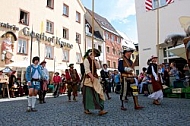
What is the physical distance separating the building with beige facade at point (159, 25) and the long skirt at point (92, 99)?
432 inches

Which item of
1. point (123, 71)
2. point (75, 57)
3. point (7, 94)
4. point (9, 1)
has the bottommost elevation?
point (7, 94)

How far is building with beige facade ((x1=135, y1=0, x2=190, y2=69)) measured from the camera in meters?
14.9

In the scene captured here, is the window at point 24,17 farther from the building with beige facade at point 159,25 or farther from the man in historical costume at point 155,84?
the man in historical costume at point 155,84

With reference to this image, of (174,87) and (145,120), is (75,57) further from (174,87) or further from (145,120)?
(145,120)

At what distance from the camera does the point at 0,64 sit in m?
16.6

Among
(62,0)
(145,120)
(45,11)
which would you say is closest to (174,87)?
(145,120)

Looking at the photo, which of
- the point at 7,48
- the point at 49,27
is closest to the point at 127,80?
the point at 7,48

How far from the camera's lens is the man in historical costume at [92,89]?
5578mm

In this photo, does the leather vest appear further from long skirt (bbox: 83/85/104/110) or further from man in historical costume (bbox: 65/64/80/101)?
man in historical costume (bbox: 65/64/80/101)

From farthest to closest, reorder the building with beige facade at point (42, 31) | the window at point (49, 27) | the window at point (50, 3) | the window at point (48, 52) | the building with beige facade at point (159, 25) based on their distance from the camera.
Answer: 1. the window at point (50, 3)
2. the window at point (49, 27)
3. the window at point (48, 52)
4. the building with beige facade at point (42, 31)
5. the building with beige facade at point (159, 25)

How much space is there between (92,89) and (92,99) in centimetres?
27

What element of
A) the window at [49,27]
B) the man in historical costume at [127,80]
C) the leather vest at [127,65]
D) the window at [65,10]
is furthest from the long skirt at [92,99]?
the window at [65,10]

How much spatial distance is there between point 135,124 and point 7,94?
11.8 metres

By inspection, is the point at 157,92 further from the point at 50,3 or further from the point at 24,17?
the point at 50,3
